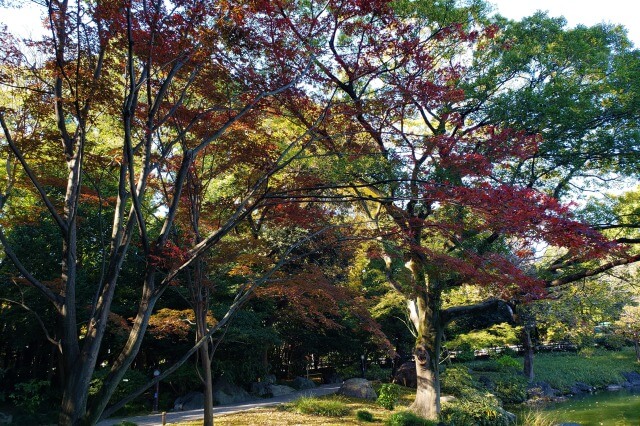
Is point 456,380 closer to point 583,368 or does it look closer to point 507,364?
point 507,364

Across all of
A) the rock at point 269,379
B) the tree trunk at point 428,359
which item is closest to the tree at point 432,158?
→ the tree trunk at point 428,359

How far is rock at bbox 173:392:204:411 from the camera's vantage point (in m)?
11.3

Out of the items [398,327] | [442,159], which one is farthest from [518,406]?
[442,159]

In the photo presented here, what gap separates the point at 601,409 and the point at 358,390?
7596mm

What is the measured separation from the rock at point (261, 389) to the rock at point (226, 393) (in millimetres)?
517

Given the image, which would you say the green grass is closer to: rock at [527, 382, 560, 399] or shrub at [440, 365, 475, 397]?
rock at [527, 382, 560, 399]

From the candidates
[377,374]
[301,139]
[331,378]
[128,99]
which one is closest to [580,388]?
[377,374]

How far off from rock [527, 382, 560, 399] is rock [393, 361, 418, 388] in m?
4.33

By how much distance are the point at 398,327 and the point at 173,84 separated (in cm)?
1343

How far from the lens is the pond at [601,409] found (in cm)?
1155

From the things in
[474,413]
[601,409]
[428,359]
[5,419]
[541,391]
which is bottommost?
[601,409]

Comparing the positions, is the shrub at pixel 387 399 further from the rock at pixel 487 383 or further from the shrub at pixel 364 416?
the rock at pixel 487 383

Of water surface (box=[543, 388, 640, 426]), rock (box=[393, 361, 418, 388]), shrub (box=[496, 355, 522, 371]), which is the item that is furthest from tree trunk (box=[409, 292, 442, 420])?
shrub (box=[496, 355, 522, 371])

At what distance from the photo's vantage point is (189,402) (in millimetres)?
11453
